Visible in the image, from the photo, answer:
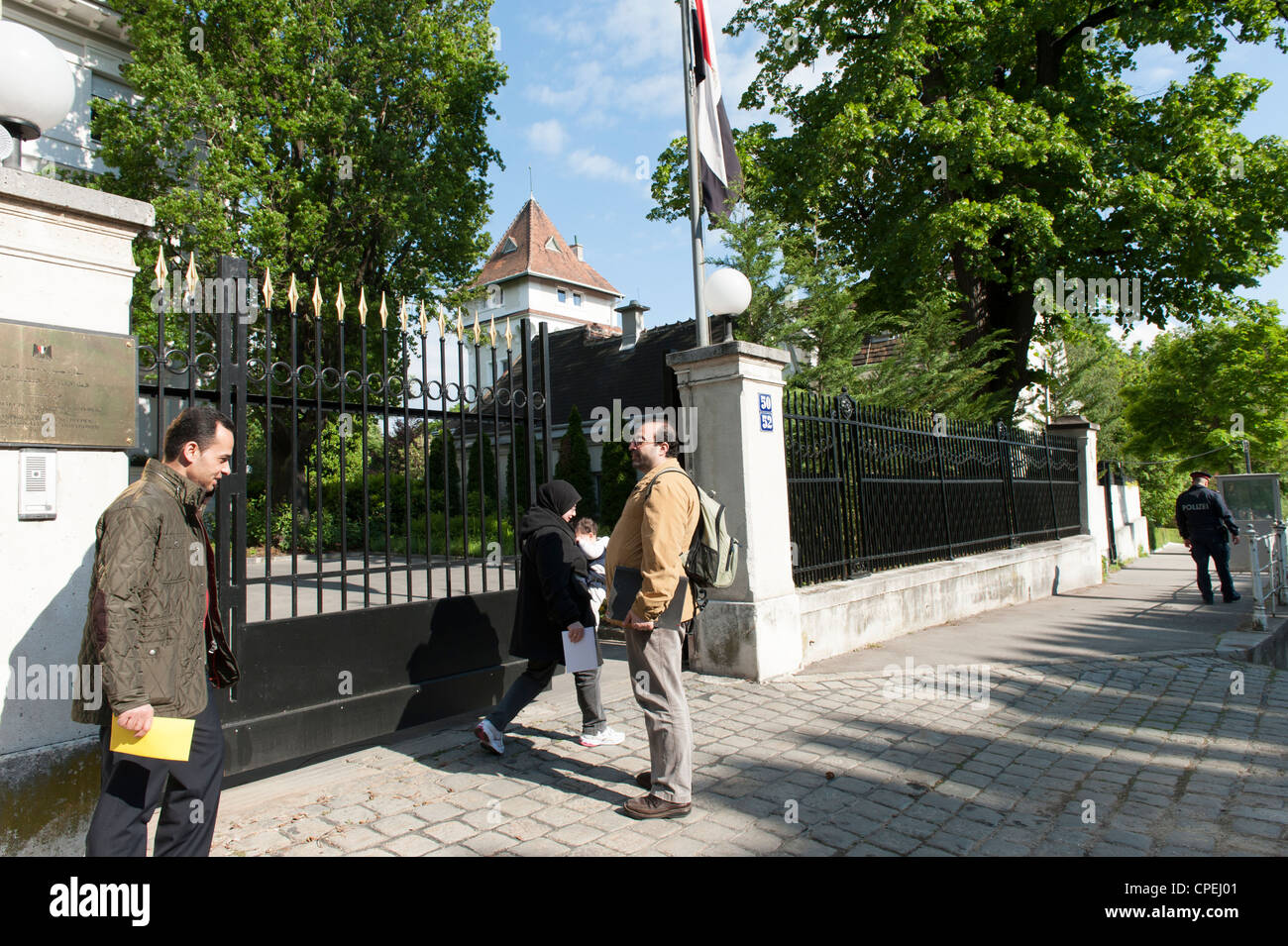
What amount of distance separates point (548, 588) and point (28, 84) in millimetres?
3439

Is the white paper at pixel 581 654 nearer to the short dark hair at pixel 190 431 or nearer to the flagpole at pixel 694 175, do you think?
the short dark hair at pixel 190 431

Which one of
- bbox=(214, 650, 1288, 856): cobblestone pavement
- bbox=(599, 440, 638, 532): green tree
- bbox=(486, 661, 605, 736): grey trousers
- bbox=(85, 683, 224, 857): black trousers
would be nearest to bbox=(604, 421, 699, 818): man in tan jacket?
bbox=(214, 650, 1288, 856): cobblestone pavement

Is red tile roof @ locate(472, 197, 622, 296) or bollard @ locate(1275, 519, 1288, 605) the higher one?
red tile roof @ locate(472, 197, 622, 296)

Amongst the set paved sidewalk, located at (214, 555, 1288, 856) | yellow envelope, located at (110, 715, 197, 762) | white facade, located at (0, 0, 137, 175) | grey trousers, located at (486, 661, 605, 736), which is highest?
white facade, located at (0, 0, 137, 175)

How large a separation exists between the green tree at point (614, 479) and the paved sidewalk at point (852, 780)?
667 inches

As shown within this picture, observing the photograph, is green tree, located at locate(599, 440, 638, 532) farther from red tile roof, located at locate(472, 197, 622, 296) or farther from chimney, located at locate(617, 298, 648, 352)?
red tile roof, located at locate(472, 197, 622, 296)

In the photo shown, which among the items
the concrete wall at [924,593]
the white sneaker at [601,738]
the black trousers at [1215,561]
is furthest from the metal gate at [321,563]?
the black trousers at [1215,561]

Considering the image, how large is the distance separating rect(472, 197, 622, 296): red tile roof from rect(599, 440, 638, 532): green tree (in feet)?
96.7

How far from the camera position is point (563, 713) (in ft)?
18.1

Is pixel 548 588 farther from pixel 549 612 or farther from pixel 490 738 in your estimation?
pixel 490 738

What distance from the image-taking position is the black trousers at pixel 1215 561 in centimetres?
1082

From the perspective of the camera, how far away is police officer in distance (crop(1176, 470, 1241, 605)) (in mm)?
10797

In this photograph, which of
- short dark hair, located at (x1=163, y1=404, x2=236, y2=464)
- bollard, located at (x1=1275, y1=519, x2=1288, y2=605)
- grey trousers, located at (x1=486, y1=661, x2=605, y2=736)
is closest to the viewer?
short dark hair, located at (x1=163, y1=404, x2=236, y2=464)

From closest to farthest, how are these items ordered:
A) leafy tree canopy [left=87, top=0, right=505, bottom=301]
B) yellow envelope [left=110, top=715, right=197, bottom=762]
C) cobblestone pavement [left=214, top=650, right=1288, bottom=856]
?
yellow envelope [left=110, top=715, right=197, bottom=762] → cobblestone pavement [left=214, top=650, right=1288, bottom=856] → leafy tree canopy [left=87, top=0, right=505, bottom=301]
